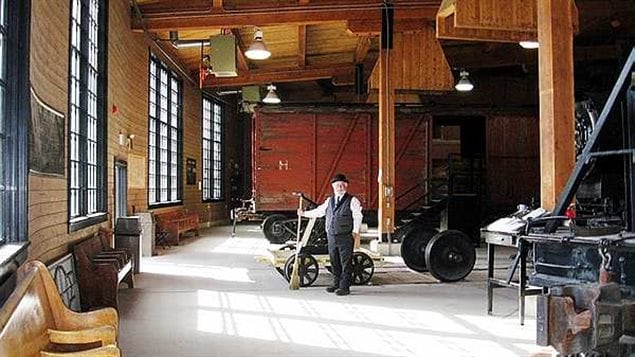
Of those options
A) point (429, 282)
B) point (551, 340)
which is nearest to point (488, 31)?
point (429, 282)

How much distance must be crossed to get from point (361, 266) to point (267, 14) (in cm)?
505

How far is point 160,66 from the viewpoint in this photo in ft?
46.2

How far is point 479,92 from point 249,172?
8258 mm

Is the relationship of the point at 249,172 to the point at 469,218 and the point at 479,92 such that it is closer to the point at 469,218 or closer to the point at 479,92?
the point at 479,92

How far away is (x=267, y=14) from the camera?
1111 centimetres

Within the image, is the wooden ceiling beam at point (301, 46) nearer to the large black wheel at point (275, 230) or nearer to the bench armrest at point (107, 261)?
the large black wheel at point (275, 230)

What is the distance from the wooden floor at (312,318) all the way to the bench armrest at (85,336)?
4.83 feet

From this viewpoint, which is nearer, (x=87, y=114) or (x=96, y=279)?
(x=96, y=279)

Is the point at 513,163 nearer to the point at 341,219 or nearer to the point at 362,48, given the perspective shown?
the point at 362,48

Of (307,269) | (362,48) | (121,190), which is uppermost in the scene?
(362,48)

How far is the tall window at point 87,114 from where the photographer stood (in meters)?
7.21

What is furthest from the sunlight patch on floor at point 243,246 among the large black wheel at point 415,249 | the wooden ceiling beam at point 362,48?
the wooden ceiling beam at point 362,48

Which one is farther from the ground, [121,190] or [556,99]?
[556,99]

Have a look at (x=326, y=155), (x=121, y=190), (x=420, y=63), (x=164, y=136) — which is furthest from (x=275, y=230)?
(x=420, y=63)
